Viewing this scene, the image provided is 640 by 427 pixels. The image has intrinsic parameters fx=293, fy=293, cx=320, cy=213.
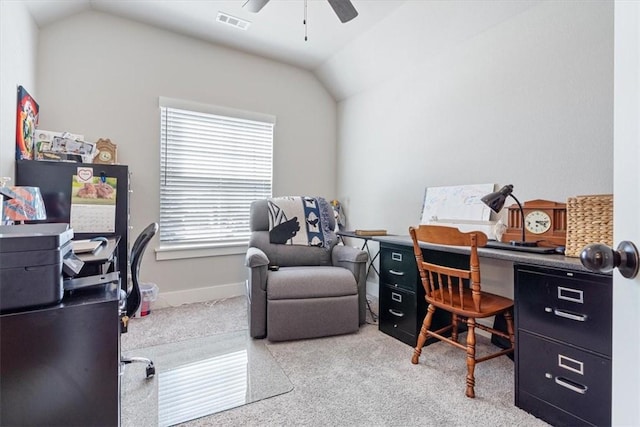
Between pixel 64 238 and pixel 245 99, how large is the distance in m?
2.74

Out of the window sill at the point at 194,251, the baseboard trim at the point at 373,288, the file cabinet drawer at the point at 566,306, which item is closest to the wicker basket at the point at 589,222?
the file cabinet drawer at the point at 566,306

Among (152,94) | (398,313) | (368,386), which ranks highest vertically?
(152,94)

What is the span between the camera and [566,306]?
1.36 metres

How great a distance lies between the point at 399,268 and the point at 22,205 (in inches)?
91.3

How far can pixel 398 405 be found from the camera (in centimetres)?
153

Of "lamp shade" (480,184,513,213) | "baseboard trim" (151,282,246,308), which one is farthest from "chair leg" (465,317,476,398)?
"baseboard trim" (151,282,246,308)

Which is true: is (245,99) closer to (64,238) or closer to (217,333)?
(217,333)

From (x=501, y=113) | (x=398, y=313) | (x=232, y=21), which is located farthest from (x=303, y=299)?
(x=232, y=21)

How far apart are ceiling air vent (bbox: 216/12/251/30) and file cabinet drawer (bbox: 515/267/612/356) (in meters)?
3.01

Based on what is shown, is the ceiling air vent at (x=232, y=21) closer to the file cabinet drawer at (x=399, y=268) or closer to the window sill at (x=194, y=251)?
the window sill at (x=194, y=251)

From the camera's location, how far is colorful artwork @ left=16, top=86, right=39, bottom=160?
2008 mm

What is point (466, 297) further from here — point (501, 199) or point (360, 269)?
point (360, 269)

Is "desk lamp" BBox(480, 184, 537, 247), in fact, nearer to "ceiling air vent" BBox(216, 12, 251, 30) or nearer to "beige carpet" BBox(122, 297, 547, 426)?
"beige carpet" BBox(122, 297, 547, 426)

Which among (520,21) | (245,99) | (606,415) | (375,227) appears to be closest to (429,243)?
(606,415)
